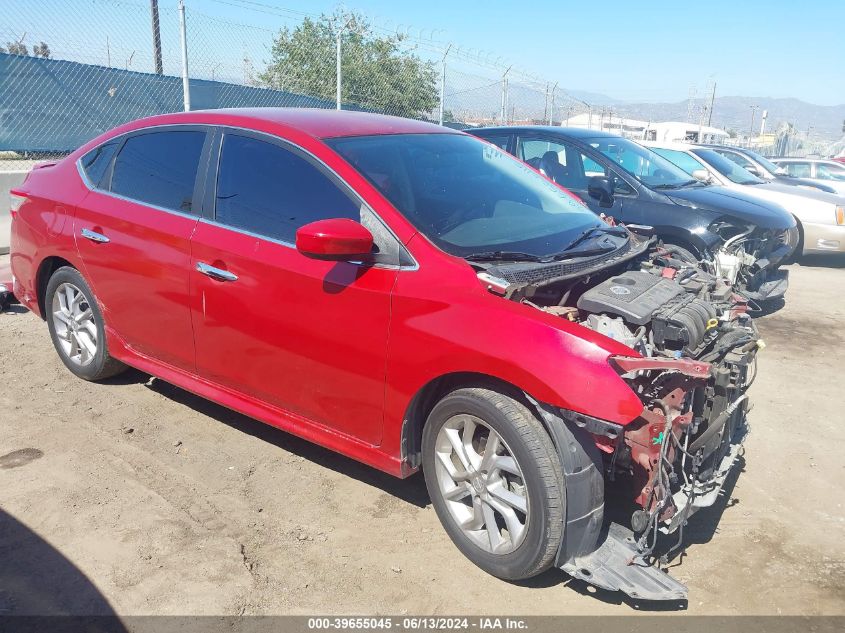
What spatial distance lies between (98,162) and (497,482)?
10.7 feet

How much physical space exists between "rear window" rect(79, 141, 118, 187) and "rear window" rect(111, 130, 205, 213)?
0.36ft

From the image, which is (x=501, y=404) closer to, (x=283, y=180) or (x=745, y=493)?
(x=283, y=180)

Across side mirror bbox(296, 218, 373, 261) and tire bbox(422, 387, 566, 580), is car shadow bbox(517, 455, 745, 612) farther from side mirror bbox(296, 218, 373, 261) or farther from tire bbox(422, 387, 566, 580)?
side mirror bbox(296, 218, 373, 261)

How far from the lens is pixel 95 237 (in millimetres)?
4219

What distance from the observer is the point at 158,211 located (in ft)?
12.9

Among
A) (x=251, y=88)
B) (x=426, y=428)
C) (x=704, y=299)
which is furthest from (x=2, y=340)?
(x=251, y=88)

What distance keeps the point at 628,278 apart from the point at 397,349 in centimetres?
120

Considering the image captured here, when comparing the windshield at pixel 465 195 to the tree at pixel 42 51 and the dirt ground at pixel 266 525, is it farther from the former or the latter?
the tree at pixel 42 51

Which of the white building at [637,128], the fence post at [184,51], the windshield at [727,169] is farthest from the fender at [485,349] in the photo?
the white building at [637,128]

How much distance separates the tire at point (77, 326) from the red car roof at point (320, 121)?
3.85 ft

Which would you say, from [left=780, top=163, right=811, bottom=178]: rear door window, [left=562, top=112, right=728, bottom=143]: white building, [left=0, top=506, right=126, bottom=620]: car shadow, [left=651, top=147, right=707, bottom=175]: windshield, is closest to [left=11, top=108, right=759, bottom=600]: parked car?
[left=0, top=506, right=126, bottom=620]: car shadow

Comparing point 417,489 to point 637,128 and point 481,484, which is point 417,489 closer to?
point 481,484

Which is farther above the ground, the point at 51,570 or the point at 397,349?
the point at 397,349

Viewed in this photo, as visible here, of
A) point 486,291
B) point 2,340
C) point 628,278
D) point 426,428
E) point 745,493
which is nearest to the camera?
point 486,291
